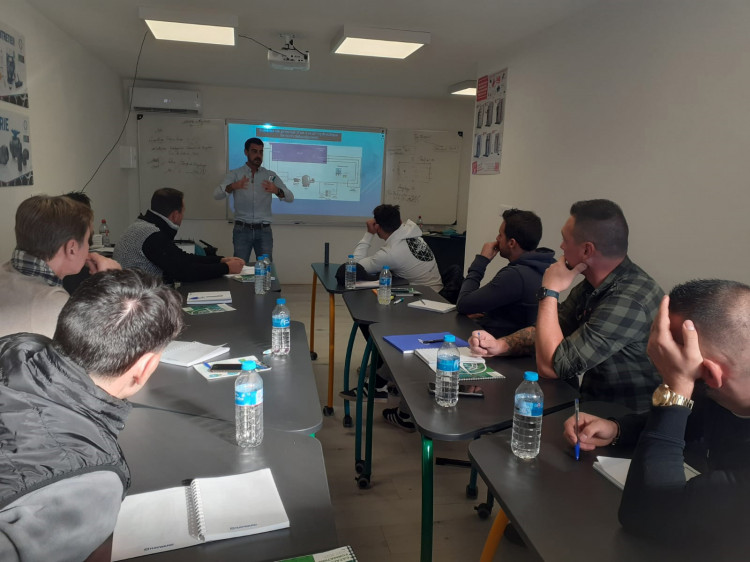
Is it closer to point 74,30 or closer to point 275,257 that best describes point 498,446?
point 74,30

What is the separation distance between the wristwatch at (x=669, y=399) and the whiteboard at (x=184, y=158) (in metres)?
6.57

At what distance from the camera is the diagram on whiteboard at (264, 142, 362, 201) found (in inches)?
279

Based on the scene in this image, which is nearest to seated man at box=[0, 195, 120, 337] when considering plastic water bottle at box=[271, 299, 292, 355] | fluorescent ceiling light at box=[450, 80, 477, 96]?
plastic water bottle at box=[271, 299, 292, 355]

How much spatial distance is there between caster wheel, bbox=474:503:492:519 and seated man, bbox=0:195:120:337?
1864 mm

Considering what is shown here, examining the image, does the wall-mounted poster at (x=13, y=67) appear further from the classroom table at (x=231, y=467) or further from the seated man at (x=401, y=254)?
the classroom table at (x=231, y=467)

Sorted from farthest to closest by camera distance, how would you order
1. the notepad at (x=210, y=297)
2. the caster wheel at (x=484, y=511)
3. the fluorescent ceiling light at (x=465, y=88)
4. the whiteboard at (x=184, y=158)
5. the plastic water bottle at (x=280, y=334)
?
1. the whiteboard at (x=184, y=158)
2. the fluorescent ceiling light at (x=465, y=88)
3. the notepad at (x=210, y=297)
4. the caster wheel at (x=484, y=511)
5. the plastic water bottle at (x=280, y=334)

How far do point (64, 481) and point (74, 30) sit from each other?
472 cm

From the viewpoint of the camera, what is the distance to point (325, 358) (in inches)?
173

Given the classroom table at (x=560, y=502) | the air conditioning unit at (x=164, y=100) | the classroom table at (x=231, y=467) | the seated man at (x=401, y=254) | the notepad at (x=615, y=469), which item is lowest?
the classroom table at (x=231, y=467)

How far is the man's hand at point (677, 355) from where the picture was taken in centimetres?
108

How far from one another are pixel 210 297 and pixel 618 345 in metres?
2.14

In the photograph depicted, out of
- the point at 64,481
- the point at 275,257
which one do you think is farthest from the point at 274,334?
the point at 275,257

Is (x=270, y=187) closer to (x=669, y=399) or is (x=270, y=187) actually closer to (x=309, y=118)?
(x=309, y=118)

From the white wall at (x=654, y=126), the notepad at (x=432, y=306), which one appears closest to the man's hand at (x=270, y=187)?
the white wall at (x=654, y=126)
